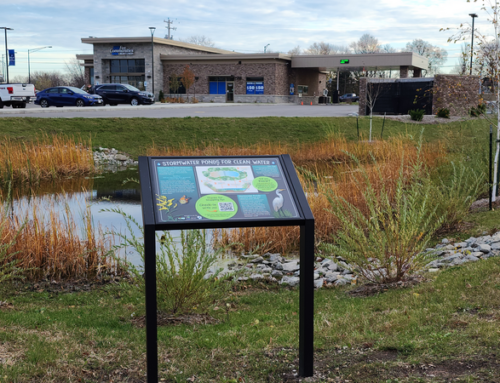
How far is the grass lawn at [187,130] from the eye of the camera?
71.3 ft

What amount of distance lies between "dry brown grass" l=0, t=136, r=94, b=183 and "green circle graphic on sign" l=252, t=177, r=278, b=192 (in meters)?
12.0

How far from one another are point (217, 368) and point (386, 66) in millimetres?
54821

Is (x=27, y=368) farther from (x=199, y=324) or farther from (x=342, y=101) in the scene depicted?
(x=342, y=101)

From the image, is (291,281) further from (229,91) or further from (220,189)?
(229,91)

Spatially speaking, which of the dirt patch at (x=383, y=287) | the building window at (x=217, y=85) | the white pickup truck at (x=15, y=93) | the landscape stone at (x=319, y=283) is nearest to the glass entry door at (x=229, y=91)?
the building window at (x=217, y=85)

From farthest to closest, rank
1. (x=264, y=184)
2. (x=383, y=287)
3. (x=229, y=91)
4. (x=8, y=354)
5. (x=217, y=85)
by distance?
1. (x=217, y=85)
2. (x=229, y=91)
3. (x=383, y=287)
4. (x=8, y=354)
5. (x=264, y=184)

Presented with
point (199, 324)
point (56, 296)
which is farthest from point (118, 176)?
point (199, 324)

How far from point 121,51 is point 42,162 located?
4522 cm

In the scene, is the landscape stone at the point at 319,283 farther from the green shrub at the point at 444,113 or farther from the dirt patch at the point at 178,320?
the green shrub at the point at 444,113

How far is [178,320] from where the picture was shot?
5.42m

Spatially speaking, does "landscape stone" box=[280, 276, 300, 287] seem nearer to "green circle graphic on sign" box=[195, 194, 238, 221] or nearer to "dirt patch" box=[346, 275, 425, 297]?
"dirt patch" box=[346, 275, 425, 297]

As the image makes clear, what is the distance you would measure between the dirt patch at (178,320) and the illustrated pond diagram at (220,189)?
1.89 m

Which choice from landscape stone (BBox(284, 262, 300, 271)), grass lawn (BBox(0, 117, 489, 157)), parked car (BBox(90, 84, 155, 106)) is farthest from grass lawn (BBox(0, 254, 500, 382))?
parked car (BBox(90, 84, 155, 106))

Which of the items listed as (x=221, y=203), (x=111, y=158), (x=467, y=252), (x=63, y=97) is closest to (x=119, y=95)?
(x=63, y=97)
